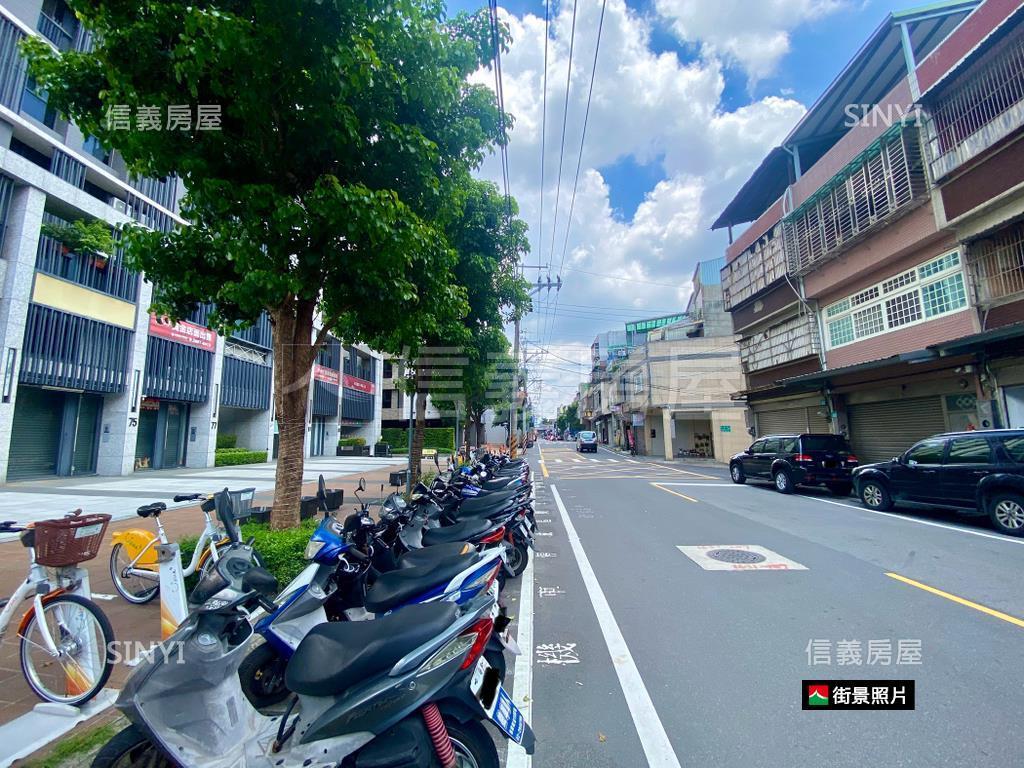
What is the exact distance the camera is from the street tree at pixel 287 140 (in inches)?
154

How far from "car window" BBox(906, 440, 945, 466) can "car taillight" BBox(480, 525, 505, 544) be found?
877cm

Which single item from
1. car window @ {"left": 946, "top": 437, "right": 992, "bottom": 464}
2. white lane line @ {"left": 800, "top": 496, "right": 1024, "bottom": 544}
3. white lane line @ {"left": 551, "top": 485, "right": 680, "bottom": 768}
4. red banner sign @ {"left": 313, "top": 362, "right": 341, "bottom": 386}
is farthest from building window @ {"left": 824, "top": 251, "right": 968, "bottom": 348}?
red banner sign @ {"left": 313, "top": 362, "right": 341, "bottom": 386}

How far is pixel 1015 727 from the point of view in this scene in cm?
256

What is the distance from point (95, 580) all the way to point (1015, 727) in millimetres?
7874

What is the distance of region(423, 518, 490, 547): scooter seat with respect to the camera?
4570 millimetres

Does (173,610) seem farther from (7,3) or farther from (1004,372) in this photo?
(7,3)

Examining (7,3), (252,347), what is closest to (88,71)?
(7,3)

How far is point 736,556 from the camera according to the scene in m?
6.12

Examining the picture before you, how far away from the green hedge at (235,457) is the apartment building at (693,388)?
23.7 meters

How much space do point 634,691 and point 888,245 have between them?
15163 millimetres

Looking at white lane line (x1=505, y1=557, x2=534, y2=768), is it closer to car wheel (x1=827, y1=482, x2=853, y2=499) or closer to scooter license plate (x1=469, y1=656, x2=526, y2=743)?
scooter license plate (x1=469, y1=656, x2=526, y2=743)

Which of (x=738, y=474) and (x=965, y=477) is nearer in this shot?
(x=965, y=477)

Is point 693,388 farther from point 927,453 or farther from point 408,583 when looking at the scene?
point 408,583
